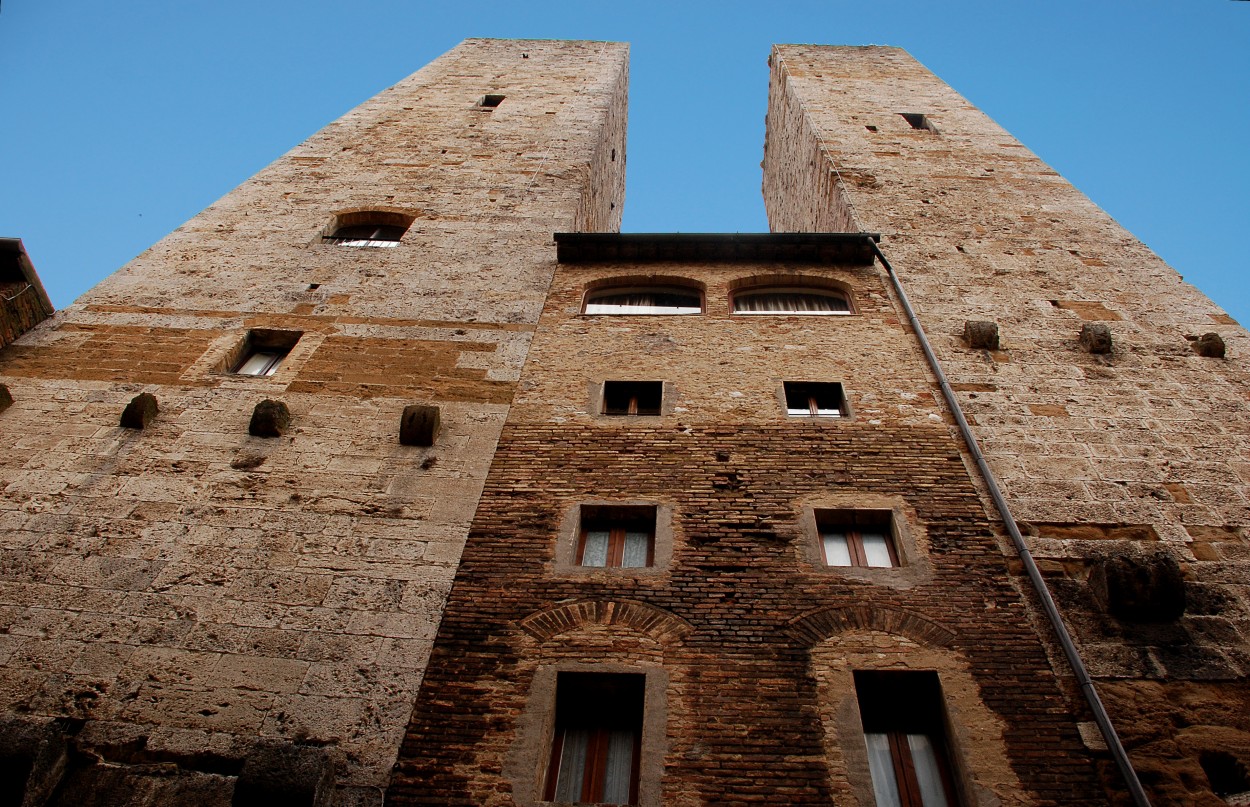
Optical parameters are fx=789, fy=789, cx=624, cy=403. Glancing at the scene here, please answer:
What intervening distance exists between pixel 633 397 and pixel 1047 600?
14.2 feet

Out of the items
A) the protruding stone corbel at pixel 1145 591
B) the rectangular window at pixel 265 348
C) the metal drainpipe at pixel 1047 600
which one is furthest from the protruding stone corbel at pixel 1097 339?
the rectangular window at pixel 265 348

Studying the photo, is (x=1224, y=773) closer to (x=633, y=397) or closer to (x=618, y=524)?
(x=618, y=524)

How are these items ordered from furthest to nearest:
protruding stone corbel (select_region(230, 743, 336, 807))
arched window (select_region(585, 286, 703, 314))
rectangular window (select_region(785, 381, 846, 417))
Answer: arched window (select_region(585, 286, 703, 314)) < rectangular window (select_region(785, 381, 846, 417)) < protruding stone corbel (select_region(230, 743, 336, 807))

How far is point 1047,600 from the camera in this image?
19.3 feet

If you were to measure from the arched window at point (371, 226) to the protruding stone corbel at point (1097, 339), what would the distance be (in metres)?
9.70

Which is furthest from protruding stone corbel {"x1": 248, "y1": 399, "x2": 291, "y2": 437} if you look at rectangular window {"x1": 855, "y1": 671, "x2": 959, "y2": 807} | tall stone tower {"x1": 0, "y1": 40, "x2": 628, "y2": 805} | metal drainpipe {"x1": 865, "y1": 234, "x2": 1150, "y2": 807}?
metal drainpipe {"x1": 865, "y1": 234, "x2": 1150, "y2": 807}

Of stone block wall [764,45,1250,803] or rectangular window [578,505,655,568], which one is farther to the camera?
rectangular window [578,505,655,568]

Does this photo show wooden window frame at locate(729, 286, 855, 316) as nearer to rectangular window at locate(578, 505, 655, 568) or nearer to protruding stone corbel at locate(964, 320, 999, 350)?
protruding stone corbel at locate(964, 320, 999, 350)

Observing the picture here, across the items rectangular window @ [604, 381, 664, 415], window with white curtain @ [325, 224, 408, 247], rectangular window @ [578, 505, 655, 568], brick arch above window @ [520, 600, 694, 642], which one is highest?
window with white curtain @ [325, 224, 408, 247]

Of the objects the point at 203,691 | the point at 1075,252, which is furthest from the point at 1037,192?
the point at 203,691

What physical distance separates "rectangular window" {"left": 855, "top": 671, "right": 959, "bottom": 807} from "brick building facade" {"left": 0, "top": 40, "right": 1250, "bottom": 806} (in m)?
0.03

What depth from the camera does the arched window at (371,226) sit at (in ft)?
41.0

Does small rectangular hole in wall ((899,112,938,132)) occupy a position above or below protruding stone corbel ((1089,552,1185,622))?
above

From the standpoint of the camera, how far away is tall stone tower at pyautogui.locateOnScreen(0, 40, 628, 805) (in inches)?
199
